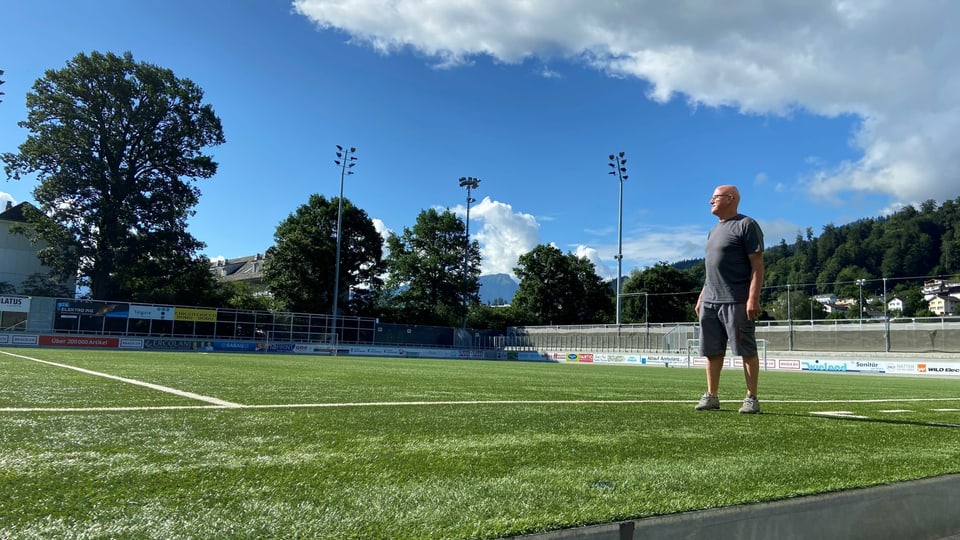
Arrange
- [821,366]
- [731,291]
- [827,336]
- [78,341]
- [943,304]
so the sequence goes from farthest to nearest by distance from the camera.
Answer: [943,304], [827,336], [78,341], [821,366], [731,291]

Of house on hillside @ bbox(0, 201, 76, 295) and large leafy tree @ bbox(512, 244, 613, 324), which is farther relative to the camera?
large leafy tree @ bbox(512, 244, 613, 324)

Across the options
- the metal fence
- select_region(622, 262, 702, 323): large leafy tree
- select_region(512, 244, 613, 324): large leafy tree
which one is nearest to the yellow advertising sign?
the metal fence

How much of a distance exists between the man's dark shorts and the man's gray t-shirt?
70mm

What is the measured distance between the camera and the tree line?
131ft

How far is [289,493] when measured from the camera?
6.49ft

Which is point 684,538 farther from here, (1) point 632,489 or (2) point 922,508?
(2) point 922,508

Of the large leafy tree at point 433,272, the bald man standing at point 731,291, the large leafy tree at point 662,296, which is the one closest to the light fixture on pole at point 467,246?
the large leafy tree at point 433,272

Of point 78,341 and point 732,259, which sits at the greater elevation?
point 732,259

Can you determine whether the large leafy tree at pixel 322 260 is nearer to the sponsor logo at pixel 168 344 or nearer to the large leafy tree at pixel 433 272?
the large leafy tree at pixel 433 272

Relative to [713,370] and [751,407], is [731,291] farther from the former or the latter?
[751,407]

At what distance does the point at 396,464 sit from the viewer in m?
2.49

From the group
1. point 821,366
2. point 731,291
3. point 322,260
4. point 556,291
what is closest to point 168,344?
point 322,260

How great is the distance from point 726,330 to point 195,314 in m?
42.2

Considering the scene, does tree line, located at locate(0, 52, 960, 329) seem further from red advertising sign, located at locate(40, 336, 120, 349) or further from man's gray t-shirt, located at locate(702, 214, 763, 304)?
man's gray t-shirt, located at locate(702, 214, 763, 304)
